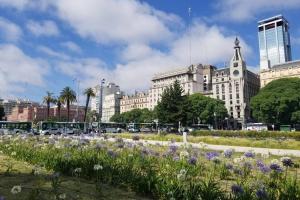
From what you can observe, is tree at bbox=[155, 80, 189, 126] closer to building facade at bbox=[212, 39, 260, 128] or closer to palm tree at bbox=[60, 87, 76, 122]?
palm tree at bbox=[60, 87, 76, 122]

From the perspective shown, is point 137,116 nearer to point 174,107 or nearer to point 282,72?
point 282,72

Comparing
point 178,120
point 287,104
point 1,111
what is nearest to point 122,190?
point 178,120

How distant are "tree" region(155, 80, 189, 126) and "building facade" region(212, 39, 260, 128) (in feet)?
232

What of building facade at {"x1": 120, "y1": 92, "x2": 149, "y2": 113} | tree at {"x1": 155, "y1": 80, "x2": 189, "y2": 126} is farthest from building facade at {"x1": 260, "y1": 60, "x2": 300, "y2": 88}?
tree at {"x1": 155, "y1": 80, "x2": 189, "y2": 126}

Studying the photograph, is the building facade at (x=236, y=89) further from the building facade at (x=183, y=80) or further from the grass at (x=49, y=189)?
the grass at (x=49, y=189)

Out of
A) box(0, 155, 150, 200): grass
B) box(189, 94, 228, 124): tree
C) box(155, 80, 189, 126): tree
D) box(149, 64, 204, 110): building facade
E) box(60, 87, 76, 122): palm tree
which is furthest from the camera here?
box(149, 64, 204, 110): building facade

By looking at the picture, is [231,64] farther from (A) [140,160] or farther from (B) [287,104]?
(A) [140,160]

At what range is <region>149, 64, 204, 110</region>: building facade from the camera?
15968cm

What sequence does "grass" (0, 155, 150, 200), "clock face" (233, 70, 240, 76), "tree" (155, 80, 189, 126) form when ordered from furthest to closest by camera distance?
"clock face" (233, 70, 240, 76), "tree" (155, 80, 189, 126), "grass" (0, 155, 150, 200)

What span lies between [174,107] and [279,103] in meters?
37.0

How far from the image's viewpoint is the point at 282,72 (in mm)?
137375

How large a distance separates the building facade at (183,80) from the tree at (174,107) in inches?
3352

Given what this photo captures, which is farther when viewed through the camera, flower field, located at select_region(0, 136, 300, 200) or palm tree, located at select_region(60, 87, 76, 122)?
palm tree, located at select_region(60, 87, 76, 122)

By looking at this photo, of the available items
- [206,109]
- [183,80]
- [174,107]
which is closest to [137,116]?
[183,80]
